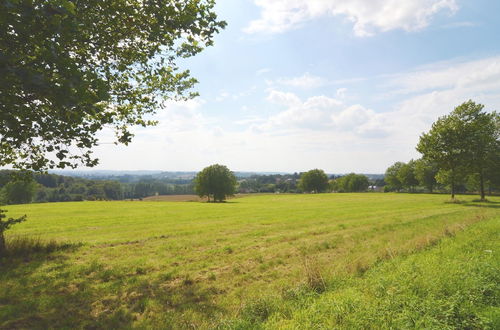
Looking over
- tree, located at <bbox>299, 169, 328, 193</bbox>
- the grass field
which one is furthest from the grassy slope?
tree, located at <bbox>299, 169, 328, 193</bbox>

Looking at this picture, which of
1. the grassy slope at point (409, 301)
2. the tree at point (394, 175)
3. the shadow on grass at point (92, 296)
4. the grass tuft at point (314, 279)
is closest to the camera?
the grassy slope at point (409, 301)

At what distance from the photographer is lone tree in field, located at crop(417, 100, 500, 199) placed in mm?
42875

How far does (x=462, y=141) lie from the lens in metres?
43.1

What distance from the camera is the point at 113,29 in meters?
9.48

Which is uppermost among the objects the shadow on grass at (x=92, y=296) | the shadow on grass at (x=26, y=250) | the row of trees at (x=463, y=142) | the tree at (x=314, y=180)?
the row of trees at (x=463, y=142)

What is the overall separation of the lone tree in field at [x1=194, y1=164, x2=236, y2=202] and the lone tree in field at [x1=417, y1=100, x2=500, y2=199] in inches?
2181

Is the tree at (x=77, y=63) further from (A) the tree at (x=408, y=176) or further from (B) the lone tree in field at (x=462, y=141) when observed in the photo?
(A) the tree at (x=408, y=176)

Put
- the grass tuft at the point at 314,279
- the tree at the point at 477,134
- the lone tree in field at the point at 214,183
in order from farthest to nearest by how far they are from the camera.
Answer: the lone tree in field at the point at 214,183 < the tree at the point at 477,134 < the grass tuft at the point at 314,279

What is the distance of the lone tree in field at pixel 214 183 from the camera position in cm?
8594

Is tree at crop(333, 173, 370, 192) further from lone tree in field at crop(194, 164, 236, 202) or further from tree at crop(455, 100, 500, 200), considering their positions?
tree at crop(455, 100, 500, 200)

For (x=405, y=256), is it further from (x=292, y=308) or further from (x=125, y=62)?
(x=125, y=62)

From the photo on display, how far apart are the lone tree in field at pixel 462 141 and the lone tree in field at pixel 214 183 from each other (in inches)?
2181

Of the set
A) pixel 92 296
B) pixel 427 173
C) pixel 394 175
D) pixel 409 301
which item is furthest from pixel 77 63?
pixel 394 175

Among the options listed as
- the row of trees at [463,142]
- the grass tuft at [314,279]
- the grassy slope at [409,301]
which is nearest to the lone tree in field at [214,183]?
the row of trees at [463,142]
